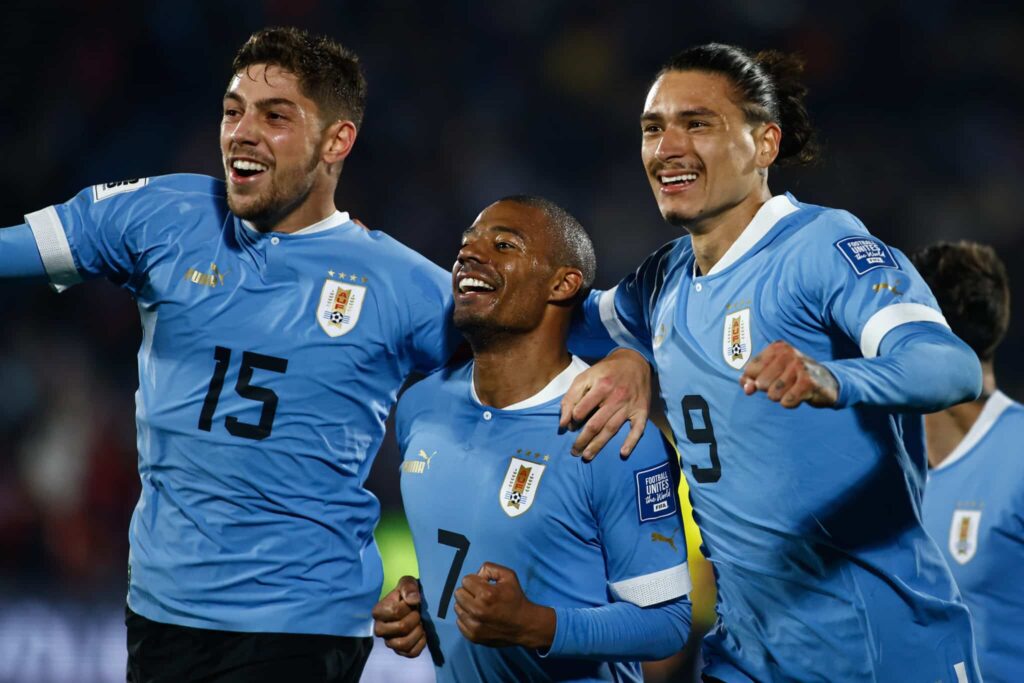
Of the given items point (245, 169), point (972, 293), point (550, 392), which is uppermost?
point (972, 293)

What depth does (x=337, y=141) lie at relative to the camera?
13.1ft

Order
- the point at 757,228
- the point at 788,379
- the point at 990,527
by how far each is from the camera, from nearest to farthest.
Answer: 1. the point at 788,379
2. the point at 757,228
3. the point at 990,527

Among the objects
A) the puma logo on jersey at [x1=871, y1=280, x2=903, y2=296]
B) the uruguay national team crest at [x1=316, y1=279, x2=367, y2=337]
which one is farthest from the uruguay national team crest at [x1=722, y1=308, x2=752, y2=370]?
the uruguay national team crest at [x1=316, y1=279, x2=367, y2=337]

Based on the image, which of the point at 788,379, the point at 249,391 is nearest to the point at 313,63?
the point at 249,391

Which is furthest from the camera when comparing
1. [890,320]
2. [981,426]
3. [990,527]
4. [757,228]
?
[981,426]

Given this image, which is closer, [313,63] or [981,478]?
[313,63]

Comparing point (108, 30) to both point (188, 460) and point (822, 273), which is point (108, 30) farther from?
point (822, 273)

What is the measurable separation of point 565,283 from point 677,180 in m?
0.51

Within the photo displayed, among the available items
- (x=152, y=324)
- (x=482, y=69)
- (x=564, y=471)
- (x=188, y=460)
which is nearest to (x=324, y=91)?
(x=152, y=324)

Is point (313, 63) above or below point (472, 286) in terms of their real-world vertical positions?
above

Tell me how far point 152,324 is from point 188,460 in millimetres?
489

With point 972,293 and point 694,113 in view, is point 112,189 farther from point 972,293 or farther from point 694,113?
point 972,293

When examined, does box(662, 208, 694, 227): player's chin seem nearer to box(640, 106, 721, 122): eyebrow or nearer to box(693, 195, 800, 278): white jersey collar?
box(693, 195, 800, 278): white jersey collar

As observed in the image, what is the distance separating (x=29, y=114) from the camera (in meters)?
10.1
